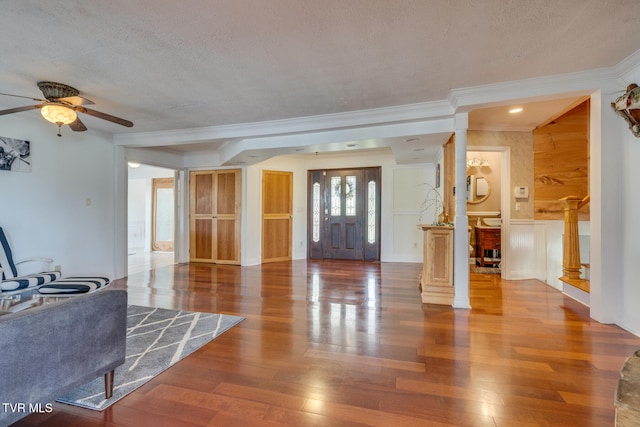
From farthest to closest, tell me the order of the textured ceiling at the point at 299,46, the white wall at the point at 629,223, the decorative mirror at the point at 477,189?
the decorative mirror at the point at 477,189, the white wall at the point at 629,223, the textured ceiling at the point at 299,46

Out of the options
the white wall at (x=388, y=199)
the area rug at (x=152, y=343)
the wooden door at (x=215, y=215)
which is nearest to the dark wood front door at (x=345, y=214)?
the white wall at (x=388, y=199)

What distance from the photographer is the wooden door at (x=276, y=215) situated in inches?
251

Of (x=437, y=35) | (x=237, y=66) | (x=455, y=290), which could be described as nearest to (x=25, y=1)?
(x=237, y=66)

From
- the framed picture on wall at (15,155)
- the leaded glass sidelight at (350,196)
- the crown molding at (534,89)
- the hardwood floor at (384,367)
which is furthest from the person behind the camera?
the leaded glass sidelight at (350,196)

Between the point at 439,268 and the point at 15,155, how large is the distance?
533cm

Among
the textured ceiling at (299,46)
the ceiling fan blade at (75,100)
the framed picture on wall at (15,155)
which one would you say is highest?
the textured ceiling at (299,46)

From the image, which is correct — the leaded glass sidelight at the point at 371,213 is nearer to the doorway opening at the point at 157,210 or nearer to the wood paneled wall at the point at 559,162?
the wood paneled wall at the point at 559,162

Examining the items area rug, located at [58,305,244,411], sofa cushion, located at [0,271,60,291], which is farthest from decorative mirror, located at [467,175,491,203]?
sofa cushion, located at [0,271,60,291]

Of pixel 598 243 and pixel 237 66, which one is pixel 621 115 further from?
pixel 237 66

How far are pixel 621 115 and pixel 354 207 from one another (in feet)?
15.1

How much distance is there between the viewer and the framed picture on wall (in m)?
3.53

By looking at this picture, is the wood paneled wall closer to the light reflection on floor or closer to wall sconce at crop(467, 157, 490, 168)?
wall sconce at crop(467, 157, 490, 168)

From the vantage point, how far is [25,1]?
1.74 m

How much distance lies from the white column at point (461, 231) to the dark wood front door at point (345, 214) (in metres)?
3.23
